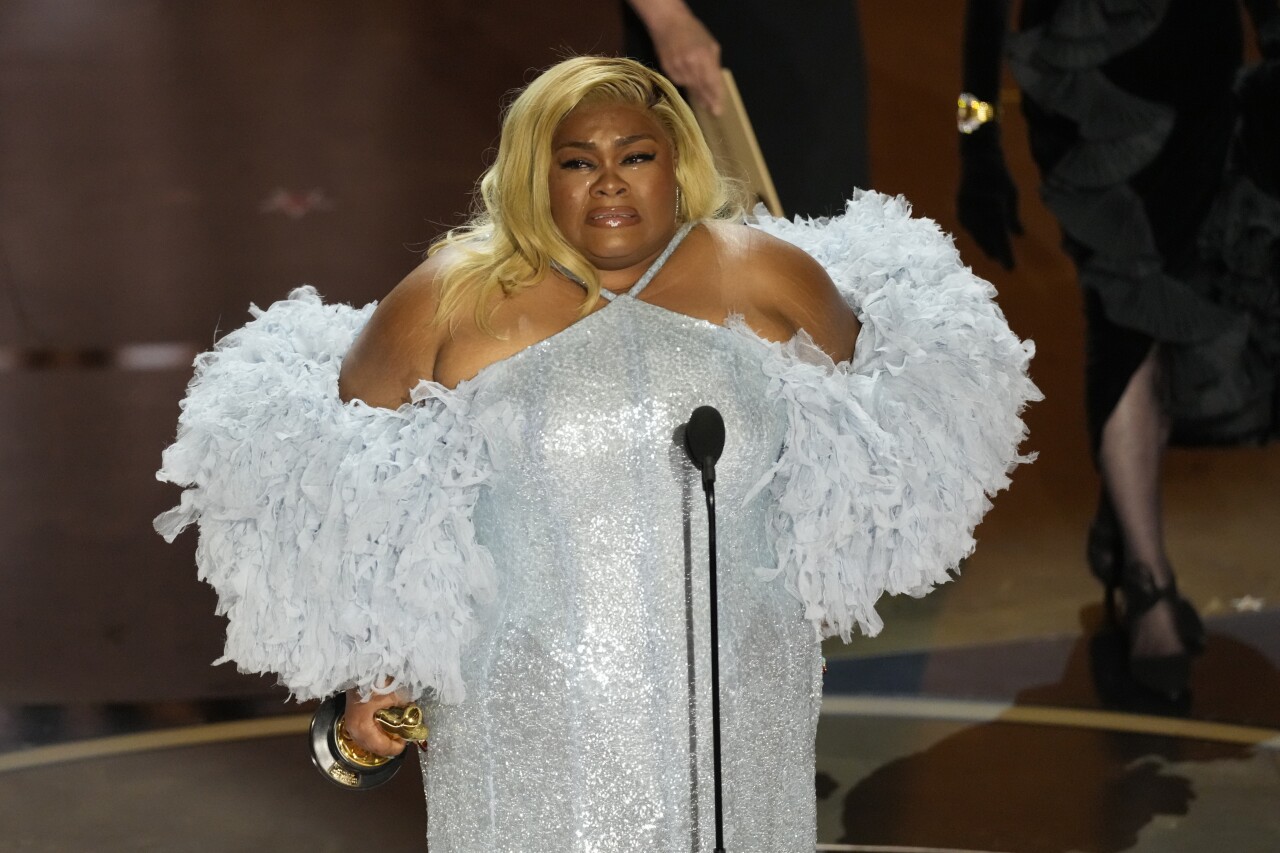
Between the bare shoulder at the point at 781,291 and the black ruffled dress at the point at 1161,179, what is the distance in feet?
7.98

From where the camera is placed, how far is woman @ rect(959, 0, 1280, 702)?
4148mm

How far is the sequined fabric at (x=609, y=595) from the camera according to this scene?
1835 mm

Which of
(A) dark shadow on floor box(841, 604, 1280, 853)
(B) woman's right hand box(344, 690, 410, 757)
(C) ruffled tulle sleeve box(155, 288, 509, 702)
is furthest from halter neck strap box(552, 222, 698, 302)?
Answer: (A) dark shadow on floor box(841, 604, 1280, 853)

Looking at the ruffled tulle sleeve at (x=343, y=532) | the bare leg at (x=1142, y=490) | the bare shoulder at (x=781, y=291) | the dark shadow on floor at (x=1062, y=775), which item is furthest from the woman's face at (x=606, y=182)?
the bare leg at (x=1142, y=490)

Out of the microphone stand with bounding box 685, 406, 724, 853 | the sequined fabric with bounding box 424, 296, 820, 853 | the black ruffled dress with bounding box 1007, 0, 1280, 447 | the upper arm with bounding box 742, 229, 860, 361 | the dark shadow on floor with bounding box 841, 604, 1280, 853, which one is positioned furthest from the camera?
the black ruffled dress with bounding box 1007, 0, 1280, 447

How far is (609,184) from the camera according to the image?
1.85 m

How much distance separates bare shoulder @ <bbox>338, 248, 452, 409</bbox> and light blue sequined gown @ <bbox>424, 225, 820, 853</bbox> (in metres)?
0.08

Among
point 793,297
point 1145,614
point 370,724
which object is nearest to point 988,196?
point 1145,614

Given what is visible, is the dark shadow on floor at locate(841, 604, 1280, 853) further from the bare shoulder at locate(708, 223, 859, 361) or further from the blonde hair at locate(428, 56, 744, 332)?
the blonde hair at locate(428, 56, 744, 332)

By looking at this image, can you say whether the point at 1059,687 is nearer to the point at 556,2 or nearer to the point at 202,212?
the point at 556,2

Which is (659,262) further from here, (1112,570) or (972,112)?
(1112,570)

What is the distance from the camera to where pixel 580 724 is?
1.87 metres

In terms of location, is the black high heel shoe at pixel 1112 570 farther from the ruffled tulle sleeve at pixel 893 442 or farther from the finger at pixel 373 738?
the finger at pixel 373 738

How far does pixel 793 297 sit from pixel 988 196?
8.13 feet
